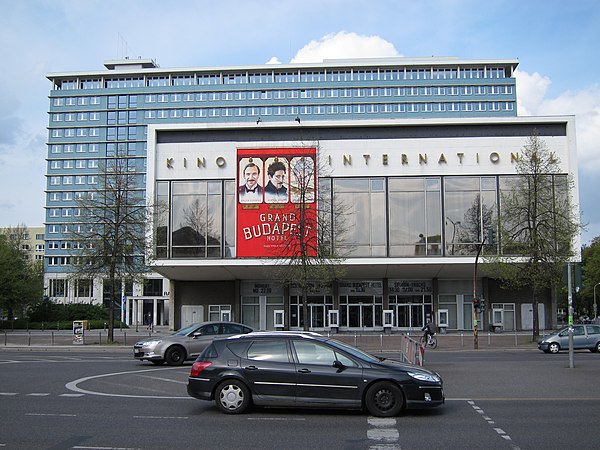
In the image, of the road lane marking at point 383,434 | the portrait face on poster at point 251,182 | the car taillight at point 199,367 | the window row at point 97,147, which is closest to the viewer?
the road lane marking at point 383,434

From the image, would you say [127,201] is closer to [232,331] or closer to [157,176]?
[157,176]

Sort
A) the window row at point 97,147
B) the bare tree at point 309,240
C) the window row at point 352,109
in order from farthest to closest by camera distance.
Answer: the window row at point 97,147 < the window row at point 352,109 < the bare tree at point 309,240

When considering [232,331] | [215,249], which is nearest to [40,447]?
[232,331]

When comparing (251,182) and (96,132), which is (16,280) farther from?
(96,132)

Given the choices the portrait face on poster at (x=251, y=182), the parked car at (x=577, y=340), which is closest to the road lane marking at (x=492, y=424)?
the parked car at (x=577, y=340)

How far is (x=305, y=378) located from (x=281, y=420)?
828 mm

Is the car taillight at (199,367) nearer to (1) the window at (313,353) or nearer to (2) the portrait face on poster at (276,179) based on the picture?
(1) the window at (313,353)

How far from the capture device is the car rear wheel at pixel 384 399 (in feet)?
37.9

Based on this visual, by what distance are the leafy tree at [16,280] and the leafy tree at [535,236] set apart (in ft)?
140

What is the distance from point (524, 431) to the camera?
1047 cm

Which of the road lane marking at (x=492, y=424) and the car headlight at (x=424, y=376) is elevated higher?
the car headlight at (x=424, y=376)

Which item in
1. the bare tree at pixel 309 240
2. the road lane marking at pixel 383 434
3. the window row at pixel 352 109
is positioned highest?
the window row at pixel 352 109

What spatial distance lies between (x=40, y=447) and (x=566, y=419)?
8.49 metres

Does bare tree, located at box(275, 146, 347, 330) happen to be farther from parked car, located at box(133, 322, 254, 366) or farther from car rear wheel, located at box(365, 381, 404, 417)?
car rear wheel, located at box(365, 381, 404, 417)
